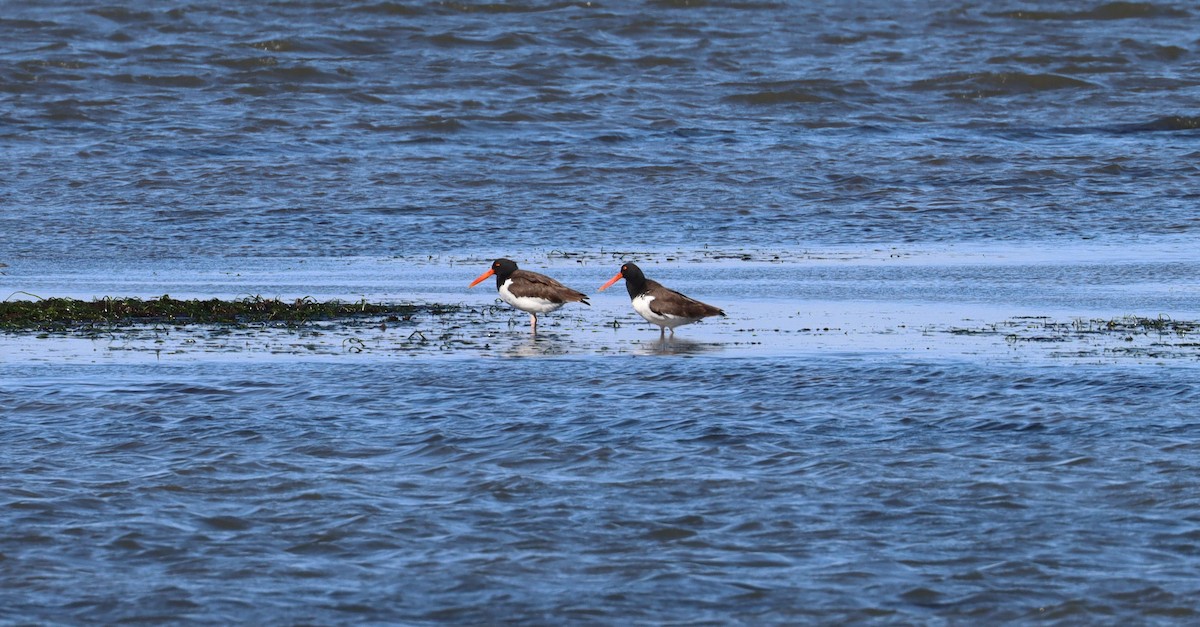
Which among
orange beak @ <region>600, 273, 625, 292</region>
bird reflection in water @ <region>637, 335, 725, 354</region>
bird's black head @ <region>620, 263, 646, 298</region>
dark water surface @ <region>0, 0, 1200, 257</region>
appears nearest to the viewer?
bird reflection in water @ <region>637, 335, 725, 354</region>

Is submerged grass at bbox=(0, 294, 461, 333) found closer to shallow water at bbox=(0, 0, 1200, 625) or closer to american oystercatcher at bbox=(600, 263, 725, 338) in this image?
shallow water at bbox=(0, 0, 1200, 625)

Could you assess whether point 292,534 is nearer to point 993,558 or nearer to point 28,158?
point 993,558

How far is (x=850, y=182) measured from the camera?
2277 centimetres

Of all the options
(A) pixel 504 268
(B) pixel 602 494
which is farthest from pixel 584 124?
(B) pixel 602 494

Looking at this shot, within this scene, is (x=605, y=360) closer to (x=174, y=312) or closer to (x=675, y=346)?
(x=675, y=346)

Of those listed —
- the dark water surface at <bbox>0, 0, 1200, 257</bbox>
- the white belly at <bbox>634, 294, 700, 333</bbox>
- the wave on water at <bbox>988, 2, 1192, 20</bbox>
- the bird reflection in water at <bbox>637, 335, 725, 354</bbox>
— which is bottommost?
the bird reflection in water at <bbox>637, 335, 725, 354</bbox>

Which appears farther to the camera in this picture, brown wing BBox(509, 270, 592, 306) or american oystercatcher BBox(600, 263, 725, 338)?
brown wing BBox(509, 270, 592, 306)

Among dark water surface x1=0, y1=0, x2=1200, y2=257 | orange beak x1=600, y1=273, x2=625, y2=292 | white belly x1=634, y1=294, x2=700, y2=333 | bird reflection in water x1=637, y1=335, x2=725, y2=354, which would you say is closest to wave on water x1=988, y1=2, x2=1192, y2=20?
dark water surface x1=0, y1=0, x2=1200, y2=257

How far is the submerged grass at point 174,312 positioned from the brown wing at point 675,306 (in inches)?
78.8

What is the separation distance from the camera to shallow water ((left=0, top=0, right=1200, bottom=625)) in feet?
22.9

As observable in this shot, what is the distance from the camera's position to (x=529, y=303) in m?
13.5

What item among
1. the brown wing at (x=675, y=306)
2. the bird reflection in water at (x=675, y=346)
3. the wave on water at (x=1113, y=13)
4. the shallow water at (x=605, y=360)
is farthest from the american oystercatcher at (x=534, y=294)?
the wave on water at (x=1113, y=13)

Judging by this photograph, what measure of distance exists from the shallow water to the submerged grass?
0.44 metres

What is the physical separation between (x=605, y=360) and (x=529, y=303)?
6.10ft
